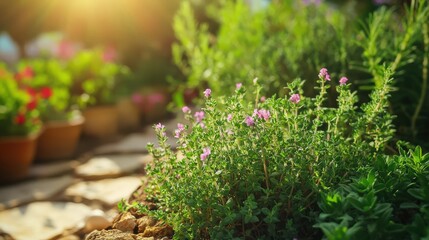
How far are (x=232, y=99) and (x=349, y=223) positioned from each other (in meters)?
0.63

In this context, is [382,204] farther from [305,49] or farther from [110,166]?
[110,166]

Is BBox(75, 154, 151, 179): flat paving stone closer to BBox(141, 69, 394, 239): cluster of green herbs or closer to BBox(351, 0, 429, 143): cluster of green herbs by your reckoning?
BBox(351, 0, 429, 143): cluster of green herbs

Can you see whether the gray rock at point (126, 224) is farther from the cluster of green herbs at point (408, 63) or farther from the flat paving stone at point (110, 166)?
the flat paving stone at point (110, 166)

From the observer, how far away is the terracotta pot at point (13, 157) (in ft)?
15.1

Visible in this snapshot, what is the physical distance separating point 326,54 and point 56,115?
127 inches

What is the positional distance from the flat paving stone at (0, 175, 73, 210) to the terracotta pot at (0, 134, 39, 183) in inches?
5.3

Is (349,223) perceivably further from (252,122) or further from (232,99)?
(232,99)

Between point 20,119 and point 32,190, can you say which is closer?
point 32,190

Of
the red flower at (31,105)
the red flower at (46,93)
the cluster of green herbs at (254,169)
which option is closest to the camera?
the cluster of green herbs at (254,169)

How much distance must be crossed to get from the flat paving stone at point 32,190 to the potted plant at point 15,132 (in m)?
0.18

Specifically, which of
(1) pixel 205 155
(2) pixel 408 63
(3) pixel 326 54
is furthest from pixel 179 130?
(2) pixel 408 63

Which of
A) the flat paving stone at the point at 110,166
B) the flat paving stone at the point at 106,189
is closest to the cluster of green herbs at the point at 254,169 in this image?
the flat paving stone at the point at 106,189

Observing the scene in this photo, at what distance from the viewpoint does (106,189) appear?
4.08m

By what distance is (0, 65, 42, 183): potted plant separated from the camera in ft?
15.2
